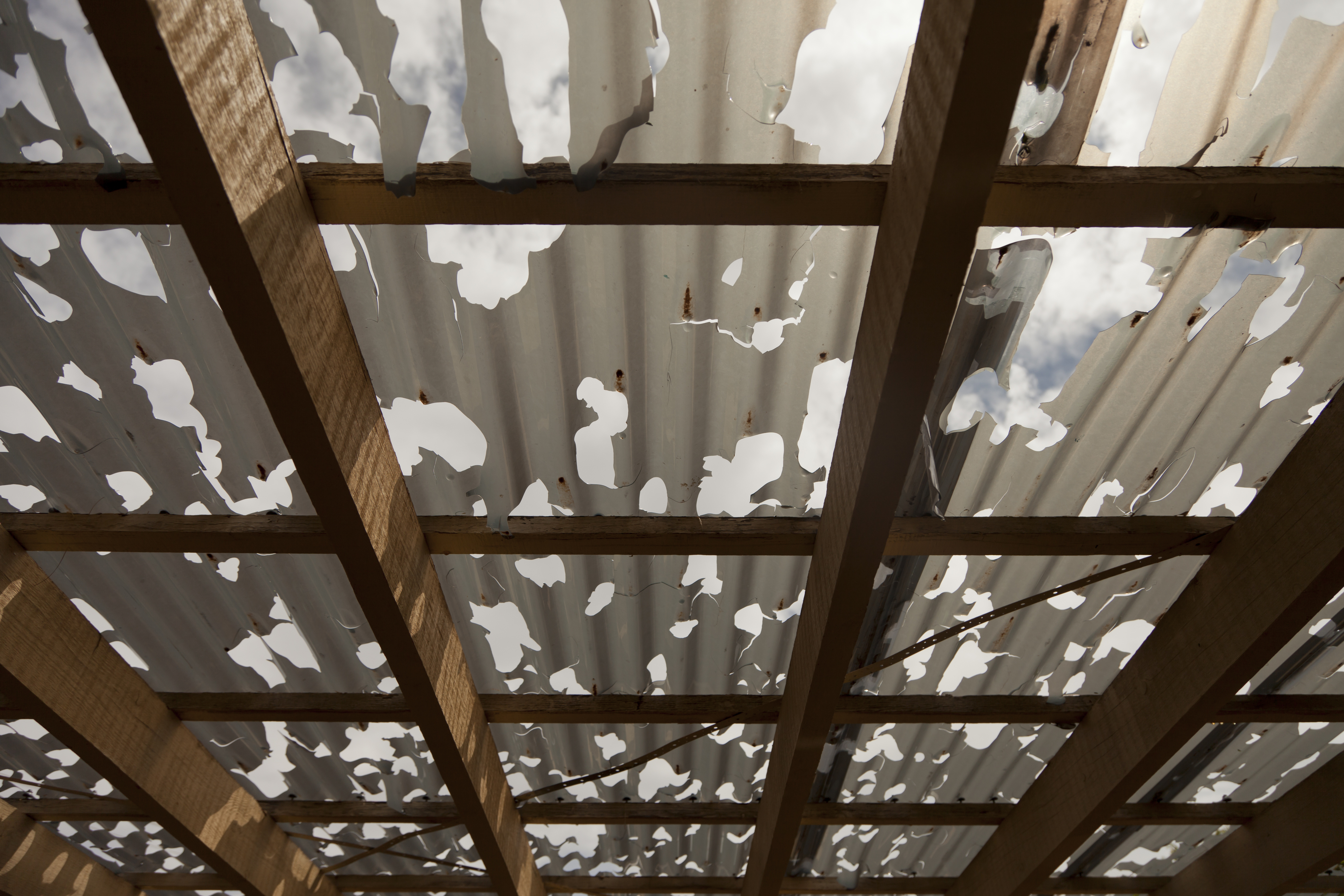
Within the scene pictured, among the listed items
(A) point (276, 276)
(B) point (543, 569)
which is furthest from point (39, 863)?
(A) point (276, 276)

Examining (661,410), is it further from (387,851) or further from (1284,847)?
(1284,847)

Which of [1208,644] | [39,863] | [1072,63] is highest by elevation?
[1072,63]

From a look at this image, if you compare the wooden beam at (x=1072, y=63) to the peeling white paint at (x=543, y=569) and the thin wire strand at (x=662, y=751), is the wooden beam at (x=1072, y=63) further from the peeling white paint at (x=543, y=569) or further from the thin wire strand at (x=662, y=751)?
the thin wire strand at (x=662, y=751)

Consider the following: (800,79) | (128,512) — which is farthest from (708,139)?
(128,512)

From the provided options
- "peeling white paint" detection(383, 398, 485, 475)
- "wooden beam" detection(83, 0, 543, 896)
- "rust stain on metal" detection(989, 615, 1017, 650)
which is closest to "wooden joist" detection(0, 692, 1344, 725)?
"rust stain on metal" detection(989, 615, 1017, 650)

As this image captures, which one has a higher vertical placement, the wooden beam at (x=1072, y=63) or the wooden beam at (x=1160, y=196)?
the wooden beam at (x=1072, y=63)

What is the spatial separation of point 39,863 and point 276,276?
393 cm

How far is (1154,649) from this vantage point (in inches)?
106

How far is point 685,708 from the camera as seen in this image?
10.4 feet

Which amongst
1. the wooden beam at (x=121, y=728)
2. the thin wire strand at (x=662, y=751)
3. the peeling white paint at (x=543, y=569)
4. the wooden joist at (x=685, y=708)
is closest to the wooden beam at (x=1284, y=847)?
the wooden joist at (x=685, y=708)

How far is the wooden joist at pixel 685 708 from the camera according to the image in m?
3.01

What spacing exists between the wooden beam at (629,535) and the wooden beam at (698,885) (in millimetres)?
3155

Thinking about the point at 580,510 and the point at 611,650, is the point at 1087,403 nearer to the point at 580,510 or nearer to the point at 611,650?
the point at 580,510

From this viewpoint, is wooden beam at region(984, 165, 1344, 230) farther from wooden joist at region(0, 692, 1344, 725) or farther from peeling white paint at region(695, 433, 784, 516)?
wooden joist at region(0, 692, 1344, 725)
